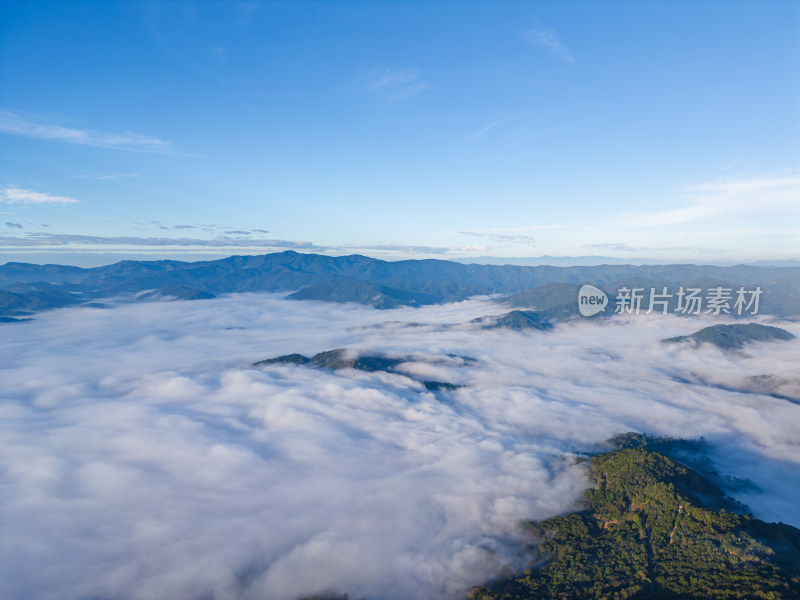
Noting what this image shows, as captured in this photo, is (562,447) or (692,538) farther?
(562,447)

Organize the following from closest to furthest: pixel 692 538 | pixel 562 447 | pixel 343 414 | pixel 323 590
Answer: pixel 323 590 → pixel 692 538 → pixel 562 447 → pixel 343 414

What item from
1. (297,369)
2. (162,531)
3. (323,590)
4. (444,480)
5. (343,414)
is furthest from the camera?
(297,369)

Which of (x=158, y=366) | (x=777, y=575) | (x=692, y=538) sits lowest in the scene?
(x=158, y=366)

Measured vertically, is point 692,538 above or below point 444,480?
above

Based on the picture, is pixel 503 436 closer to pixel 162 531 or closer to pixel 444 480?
pixel 444 480

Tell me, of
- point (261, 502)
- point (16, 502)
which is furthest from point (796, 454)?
point (16, 502)

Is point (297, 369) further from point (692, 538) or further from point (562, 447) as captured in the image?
point (692, 538)
